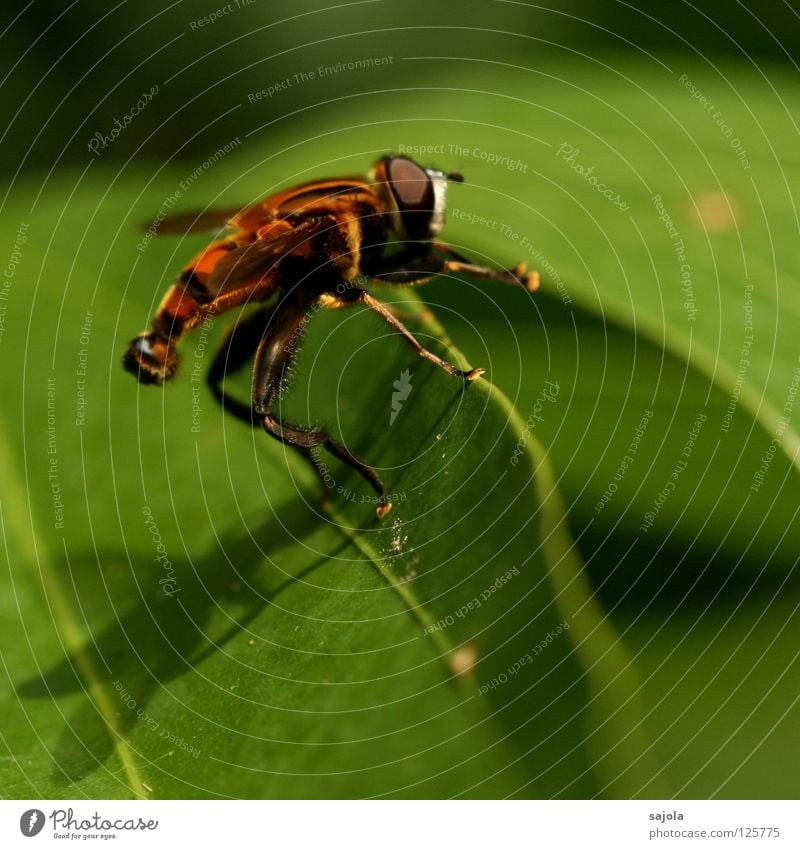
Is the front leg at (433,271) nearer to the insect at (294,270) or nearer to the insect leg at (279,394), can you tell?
the insect at (294,270)

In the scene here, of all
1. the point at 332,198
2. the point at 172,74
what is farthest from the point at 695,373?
the point at 172,74

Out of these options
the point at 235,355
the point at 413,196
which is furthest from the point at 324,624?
the point at 413,196

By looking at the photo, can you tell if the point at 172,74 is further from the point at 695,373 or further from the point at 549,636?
the point at 549,636
